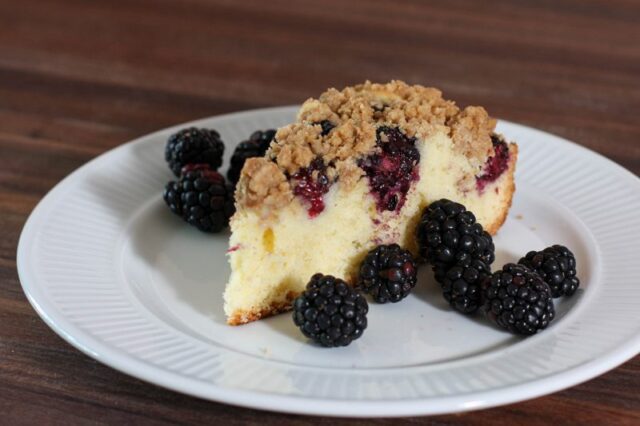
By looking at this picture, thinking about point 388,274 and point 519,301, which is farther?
point 388,274

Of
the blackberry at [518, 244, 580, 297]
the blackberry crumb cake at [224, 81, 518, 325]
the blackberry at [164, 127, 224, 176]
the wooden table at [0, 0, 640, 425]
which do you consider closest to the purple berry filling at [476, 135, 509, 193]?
the blackberry crumb cake at [224, 81, 518, 325]

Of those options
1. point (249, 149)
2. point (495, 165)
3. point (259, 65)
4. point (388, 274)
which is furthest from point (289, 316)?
point (259, 65)

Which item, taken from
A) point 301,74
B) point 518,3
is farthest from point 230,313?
point 518,3

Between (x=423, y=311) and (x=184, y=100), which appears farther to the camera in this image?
(x=184, y=100)

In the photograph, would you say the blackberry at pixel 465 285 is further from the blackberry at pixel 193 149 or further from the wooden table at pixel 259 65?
the wooden table at pixel 259 65

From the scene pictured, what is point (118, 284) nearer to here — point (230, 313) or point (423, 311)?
point (230, 313)

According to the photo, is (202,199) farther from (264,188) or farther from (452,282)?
(452,282)
